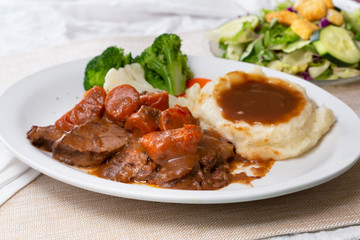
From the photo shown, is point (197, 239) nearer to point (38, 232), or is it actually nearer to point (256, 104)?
point (38, 232)

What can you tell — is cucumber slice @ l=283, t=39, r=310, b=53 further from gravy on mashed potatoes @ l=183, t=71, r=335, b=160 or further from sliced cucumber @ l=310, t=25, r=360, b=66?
gravy on mashed potatoes @ l=183, t=71, r=335, b=160

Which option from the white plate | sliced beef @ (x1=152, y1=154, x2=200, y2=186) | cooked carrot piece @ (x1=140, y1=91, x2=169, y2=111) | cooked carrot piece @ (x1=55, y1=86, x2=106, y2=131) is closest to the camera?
the white plate

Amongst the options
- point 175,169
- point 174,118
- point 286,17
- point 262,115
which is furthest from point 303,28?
point 175,169

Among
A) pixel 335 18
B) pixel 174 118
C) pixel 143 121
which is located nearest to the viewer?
pixel 143 121

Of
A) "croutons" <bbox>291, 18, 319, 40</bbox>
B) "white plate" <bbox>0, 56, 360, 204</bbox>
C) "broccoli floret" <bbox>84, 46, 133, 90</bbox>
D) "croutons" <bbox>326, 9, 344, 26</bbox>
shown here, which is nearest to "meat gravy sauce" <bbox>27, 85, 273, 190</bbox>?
"white plate" <bbox>0, 56, 360, 204</bbox>

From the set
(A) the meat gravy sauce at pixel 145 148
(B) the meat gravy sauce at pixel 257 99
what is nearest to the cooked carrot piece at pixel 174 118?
(A) the meat gravy sauce at pixel 145 148

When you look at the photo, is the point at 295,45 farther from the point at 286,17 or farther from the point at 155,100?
the point at 155,100
